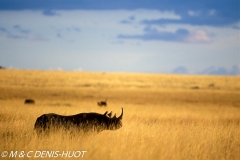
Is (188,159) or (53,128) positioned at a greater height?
(53,128)

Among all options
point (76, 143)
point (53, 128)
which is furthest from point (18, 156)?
point (53, 128)

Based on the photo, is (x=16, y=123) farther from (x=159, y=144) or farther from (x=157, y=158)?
(x=157, y=158)

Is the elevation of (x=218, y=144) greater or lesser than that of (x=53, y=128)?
lesser

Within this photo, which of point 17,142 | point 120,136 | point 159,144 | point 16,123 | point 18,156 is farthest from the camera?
point 16,123

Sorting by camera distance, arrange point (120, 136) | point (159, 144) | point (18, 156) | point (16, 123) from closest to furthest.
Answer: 1. point (18, 156)
2. point (159, 144)
3. point (120, 136)
4. point (16, 123)

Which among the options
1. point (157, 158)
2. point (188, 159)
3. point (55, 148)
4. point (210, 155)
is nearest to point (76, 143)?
point (55, 148)

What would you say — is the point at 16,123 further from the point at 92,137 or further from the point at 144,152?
the point at 144,152

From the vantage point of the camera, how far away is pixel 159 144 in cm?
995

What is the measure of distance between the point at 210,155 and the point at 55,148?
3938 mm

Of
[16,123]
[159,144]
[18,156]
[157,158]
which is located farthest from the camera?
[16,123]

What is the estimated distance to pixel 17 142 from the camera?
29.5 ft

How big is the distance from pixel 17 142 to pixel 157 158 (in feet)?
11.3

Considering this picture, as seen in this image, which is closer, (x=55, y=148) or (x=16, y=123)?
(x=55, y=148)

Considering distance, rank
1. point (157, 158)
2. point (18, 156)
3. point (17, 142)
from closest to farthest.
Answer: point (18, 156) < point (157, 158) < point (17, 142)
